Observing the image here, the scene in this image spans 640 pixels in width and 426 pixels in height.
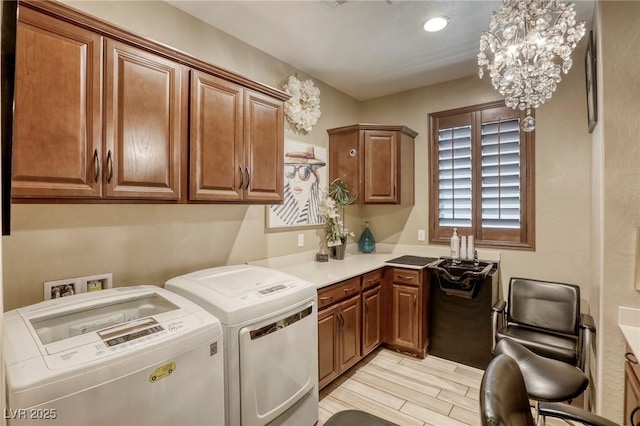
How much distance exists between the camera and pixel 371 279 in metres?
2.91

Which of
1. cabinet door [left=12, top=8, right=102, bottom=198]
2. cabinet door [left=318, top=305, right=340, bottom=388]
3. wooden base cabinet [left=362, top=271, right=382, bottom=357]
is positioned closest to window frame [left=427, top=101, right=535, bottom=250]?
wooden base cabinet [left=362, top=271, right=382, bottom=357]

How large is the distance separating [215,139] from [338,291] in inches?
57.2

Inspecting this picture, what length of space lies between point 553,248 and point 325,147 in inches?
94.8

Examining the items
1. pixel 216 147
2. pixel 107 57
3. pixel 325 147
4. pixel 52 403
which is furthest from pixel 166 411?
pixel 325 147

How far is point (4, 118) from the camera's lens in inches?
31.8

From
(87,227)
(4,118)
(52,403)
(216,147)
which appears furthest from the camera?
(216,147)

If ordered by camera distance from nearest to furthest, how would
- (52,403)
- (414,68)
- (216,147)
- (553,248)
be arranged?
(52,403)
(216,147)
(553,248)
(414,68)

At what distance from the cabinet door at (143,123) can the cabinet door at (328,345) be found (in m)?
1.38

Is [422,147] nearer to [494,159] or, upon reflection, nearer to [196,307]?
[494,159]

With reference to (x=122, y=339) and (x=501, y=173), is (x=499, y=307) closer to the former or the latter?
(x=501, y=173)

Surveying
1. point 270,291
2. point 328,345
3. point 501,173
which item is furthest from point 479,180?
point 270,291

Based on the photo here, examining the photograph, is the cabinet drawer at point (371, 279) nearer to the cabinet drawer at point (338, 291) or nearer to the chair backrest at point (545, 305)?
the cabinet drawer at point (338, 291)

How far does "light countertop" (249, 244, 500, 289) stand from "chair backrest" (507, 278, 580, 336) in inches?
23.3

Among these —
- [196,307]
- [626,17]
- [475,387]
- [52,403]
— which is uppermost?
[626,17]
